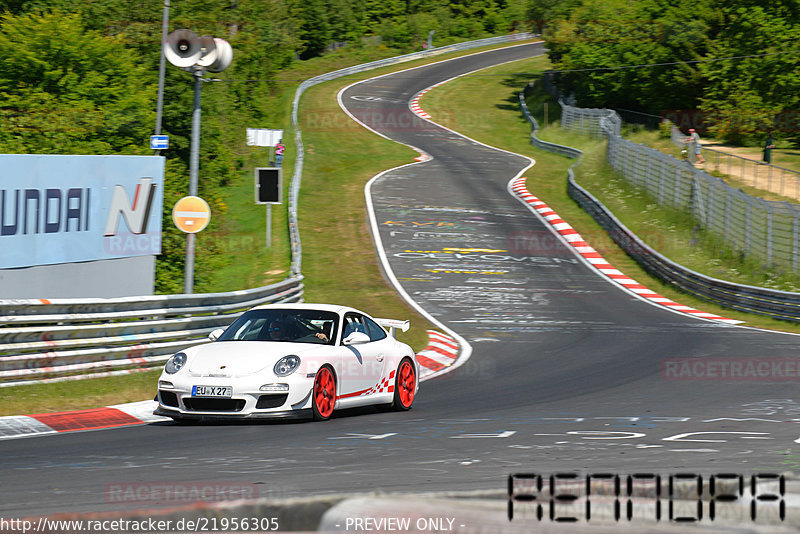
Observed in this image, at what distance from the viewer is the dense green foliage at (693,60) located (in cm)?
5038

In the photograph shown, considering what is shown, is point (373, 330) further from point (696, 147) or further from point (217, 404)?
point (696, 147)

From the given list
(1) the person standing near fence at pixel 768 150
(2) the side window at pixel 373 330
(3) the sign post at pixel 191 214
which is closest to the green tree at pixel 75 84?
(3) the sign post at pixel 191 214

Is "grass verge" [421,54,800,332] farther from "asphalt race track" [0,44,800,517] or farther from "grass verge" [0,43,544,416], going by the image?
"grass verge" [0,43,544,416]

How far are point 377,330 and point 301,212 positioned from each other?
24.3 metres

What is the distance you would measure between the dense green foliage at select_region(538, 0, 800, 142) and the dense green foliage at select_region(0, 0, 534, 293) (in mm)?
Answer: 18412

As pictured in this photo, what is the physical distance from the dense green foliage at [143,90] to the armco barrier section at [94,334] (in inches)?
247

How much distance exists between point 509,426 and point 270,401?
2455mm

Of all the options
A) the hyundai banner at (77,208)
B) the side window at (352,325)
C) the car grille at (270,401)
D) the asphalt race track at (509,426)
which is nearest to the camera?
the asphalt race track at (509,426)

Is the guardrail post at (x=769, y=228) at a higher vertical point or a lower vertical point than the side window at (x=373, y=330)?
higher

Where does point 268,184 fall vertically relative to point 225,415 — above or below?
above

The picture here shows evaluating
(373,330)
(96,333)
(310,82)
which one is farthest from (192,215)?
(310,82)

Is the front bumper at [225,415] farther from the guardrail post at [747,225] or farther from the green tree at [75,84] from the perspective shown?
the guardrail post at [747,225]

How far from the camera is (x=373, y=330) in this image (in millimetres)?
12164

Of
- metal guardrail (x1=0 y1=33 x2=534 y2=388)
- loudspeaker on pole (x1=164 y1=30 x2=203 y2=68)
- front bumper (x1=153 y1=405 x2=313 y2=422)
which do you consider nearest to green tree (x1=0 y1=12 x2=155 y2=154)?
loudspeaker on pole (x1=164 y1=30 x2=203 y2=68)
